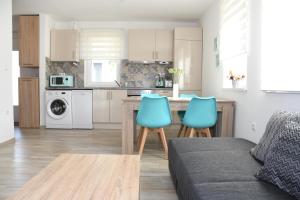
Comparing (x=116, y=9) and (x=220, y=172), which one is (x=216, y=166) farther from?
(x=116, y=9)

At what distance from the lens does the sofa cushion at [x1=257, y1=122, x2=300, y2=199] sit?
1231 mm

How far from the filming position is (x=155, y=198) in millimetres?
2117

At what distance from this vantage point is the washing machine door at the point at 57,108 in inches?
211

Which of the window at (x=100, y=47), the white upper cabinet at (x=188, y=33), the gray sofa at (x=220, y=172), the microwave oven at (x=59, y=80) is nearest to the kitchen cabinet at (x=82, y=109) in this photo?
the microwave oven at (x=59, y=80)

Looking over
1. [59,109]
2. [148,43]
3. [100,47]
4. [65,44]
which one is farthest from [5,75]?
[148,43]

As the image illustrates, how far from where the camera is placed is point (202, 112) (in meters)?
3.14

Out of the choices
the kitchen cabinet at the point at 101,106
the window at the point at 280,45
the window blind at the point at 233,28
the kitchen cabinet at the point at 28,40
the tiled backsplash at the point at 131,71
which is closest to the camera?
the window at the point at 280,45

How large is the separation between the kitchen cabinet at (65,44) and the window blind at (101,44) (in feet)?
0.90

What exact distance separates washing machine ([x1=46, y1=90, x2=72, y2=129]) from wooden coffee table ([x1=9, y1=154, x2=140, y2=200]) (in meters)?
3.65

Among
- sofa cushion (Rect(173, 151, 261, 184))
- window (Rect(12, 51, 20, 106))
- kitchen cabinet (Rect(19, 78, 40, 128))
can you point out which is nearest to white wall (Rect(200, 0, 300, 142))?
sofa cushion (Rect(173, 151, 261, 184))

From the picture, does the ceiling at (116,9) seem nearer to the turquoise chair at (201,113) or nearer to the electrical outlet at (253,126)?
the turquoise chair at (201,113)

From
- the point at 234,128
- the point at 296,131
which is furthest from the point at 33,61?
the point at 296,131

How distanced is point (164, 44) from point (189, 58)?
66 centimetres

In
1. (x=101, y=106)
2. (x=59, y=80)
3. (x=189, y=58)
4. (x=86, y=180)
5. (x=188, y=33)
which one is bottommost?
(x=86, y=180)
